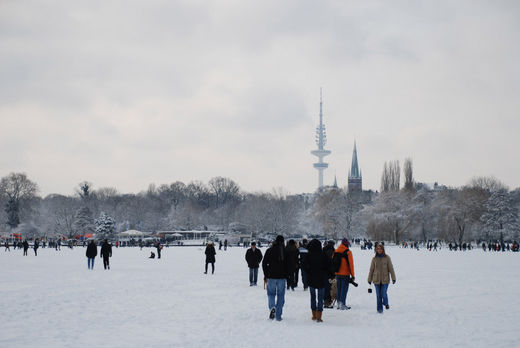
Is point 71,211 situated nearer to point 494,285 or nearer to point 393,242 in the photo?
point 393,242

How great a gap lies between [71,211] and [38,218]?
14.3 metres

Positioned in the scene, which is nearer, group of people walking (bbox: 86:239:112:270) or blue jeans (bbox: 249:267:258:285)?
blue jeans (bbox: 249:267:258:285)

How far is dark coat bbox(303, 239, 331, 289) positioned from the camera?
37.3 feet

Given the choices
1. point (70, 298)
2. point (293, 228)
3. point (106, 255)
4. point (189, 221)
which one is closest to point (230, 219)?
point (189, 221)

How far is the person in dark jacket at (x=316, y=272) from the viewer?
1135 cm

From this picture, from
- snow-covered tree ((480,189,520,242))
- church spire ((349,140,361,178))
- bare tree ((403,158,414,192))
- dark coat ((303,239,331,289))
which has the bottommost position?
dark coat ((303,239,331,289))

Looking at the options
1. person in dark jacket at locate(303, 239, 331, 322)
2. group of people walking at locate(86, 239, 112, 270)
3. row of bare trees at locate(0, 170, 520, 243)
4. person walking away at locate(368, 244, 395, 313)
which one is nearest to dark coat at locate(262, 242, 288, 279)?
person in dark jacket at locate(303, 239, 331, 322)

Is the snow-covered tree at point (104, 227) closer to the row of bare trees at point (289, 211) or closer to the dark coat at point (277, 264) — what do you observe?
the row of bare trees at point (289, 211)

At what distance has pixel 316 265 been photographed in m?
11.5

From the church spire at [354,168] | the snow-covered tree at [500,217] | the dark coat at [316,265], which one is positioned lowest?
the dark coat at [316,265]

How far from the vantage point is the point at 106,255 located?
26.0 meters

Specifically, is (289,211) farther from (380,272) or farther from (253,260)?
(380,272)

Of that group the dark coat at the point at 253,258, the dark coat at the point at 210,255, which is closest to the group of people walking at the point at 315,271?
the dark coat at the point at 253,258

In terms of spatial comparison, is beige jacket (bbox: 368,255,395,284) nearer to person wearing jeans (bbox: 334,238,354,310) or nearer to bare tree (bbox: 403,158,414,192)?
person wearing jeans (bbox: 334,238,354,310)
